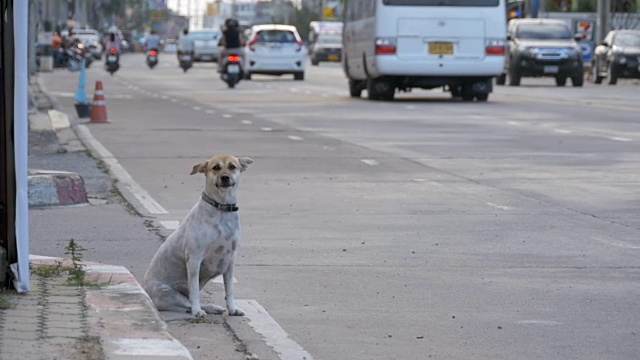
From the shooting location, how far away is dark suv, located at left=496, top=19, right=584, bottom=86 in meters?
44.8

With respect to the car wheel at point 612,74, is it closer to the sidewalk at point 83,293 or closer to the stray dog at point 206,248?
the sidewalk at point 83,293

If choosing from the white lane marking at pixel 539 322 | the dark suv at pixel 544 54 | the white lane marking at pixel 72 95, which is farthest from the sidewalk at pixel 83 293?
the dark suv at pixel 544 54

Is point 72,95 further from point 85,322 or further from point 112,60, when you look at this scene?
point 85,322

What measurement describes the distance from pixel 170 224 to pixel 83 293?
408 cm

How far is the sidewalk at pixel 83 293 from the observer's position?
21.2 feet

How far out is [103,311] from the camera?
7270 millimetres

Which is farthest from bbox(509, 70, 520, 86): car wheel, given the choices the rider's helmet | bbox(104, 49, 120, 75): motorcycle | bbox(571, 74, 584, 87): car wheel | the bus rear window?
bbox(104, 49, 120, 75): motorcycle

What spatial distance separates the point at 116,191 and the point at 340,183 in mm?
2150

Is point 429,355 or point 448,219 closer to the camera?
point 429,355

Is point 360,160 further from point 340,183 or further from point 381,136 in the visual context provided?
point 381,136

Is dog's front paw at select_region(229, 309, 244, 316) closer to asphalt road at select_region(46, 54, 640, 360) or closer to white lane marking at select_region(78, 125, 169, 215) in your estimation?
asphalt road at select_region(46, 54, 640, 360)

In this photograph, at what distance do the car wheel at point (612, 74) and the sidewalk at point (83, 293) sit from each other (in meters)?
36.1

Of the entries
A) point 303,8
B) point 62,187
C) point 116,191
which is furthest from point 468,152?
point 303,8

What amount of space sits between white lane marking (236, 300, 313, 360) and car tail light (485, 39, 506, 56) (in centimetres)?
2594
